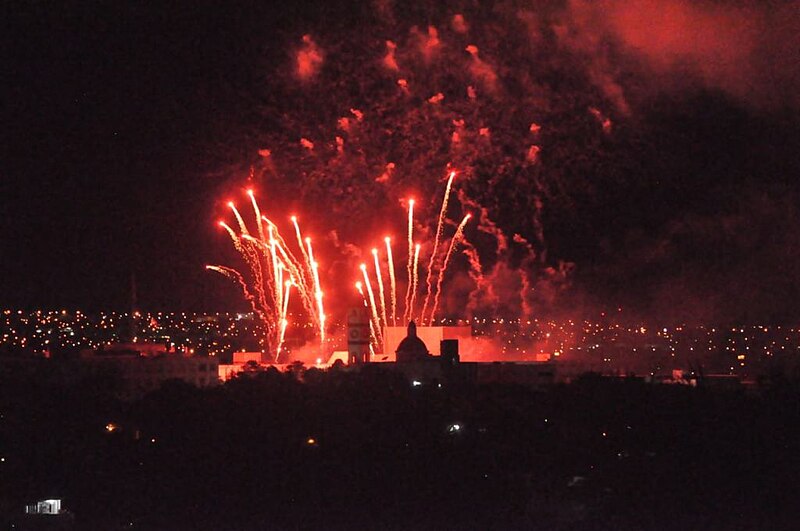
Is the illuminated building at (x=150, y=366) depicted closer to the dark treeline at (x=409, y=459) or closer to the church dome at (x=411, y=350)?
the church dome at (x=411, y=350)

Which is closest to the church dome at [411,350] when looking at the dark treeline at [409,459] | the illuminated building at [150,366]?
the illuminated building at [150,366]

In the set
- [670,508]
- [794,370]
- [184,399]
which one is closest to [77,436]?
[184,399]

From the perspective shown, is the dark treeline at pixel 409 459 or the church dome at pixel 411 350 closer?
the dark treeline at pixel 409 459

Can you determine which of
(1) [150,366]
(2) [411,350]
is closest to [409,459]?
(2) [411,350]

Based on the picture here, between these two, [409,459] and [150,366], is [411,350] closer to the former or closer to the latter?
[150,366]

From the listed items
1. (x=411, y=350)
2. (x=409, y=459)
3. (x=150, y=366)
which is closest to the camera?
(x=409, y=459)

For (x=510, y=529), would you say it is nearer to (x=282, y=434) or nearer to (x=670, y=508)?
(x=670, y=508)

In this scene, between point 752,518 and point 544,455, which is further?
point 544,455

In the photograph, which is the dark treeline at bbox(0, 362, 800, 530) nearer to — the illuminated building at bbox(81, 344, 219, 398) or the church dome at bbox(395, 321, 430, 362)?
the church dome at bbox(395, 321, 430, 362)
